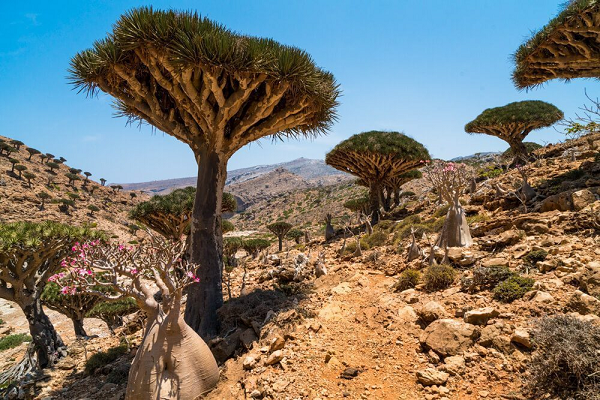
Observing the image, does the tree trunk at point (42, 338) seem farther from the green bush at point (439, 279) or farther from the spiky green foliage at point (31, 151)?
the spiky green foliage at point (31, 151)

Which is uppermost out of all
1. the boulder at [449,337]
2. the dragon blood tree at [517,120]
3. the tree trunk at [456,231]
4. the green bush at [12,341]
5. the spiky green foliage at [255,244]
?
the dragon blood tree at [517,120]

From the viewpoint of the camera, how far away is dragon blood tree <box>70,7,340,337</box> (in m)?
5.60

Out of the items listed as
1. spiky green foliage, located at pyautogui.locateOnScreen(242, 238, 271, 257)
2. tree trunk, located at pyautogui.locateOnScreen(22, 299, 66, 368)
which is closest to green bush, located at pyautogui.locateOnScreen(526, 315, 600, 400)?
tree trunk, located at pyautogui.locateOnScreen(22, 299, 66, 368)

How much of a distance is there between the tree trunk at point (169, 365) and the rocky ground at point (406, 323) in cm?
33

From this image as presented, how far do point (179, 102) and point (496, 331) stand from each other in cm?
712

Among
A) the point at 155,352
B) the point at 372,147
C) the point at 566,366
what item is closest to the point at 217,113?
the point at 155,352

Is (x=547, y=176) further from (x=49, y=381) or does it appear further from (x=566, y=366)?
(x=49, y=381)

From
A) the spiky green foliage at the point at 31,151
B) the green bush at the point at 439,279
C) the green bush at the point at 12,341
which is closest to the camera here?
the green bush at the point at 439,279

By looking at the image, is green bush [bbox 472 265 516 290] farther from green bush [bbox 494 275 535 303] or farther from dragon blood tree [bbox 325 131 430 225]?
dragon blood tree [bbox 325 131 430 225]

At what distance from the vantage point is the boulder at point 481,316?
418cm

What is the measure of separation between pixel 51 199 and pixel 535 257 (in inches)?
2032

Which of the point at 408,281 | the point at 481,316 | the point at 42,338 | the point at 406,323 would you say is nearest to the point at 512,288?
the point at 481,316

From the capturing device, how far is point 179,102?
21.3ft

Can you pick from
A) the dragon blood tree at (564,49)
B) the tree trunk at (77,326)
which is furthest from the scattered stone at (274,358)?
the tree trunk at (77,326)
